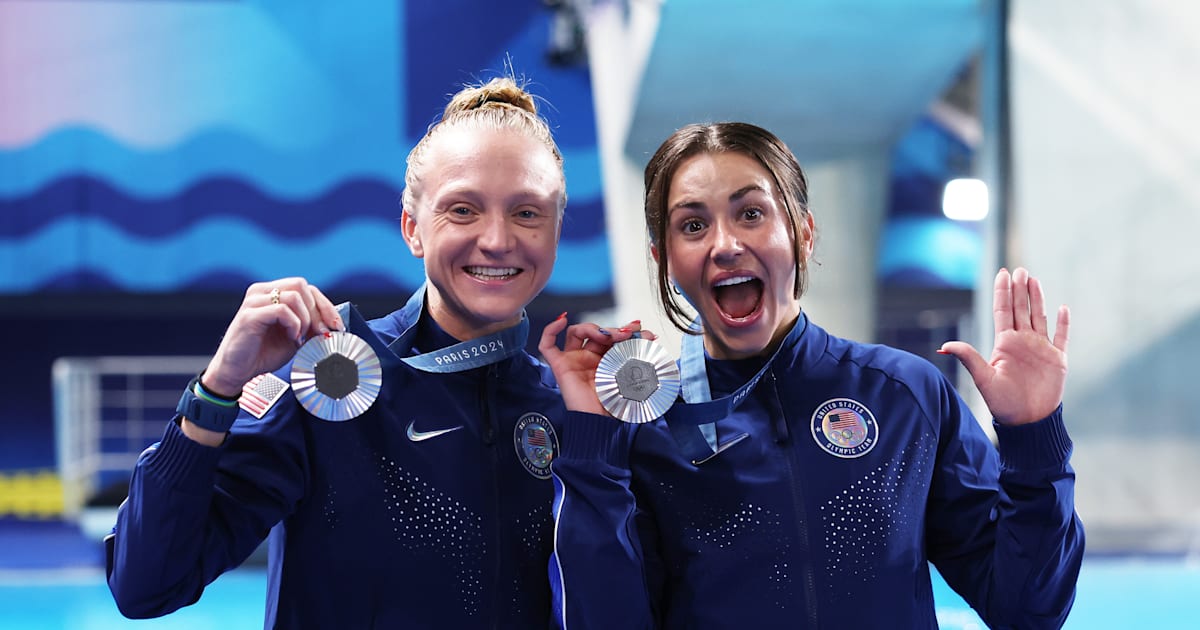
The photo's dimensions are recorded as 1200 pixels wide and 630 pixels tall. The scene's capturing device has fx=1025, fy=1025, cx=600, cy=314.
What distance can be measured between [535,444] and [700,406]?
0.30 meters

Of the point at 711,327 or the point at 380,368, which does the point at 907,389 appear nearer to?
the point at 711,327

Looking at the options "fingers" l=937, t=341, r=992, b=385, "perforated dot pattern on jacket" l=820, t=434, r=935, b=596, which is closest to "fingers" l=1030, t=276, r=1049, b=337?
"fingers" l=937, t=341, r=992, b=385

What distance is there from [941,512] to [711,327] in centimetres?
54

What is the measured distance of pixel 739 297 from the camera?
1.91 meters

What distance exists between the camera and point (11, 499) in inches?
375

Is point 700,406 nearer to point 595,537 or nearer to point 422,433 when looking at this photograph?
point 595,537

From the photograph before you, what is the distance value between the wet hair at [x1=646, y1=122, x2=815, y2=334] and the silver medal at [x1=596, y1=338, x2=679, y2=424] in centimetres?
20

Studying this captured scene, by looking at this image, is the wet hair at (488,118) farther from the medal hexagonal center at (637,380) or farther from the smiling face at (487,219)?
the medal hexagonal center at (637,380)

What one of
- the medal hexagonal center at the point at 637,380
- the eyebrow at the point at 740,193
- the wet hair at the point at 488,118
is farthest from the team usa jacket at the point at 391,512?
the eyebrow at the point at 740,193

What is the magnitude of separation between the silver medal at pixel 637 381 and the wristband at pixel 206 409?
590 mm

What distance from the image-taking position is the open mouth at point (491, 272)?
72.6 inches

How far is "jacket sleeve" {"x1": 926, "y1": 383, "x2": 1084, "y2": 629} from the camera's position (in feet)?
5.57

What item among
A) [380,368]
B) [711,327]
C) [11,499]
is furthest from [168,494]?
[11,499]

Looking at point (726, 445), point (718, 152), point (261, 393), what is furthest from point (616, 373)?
point (261, 393)
